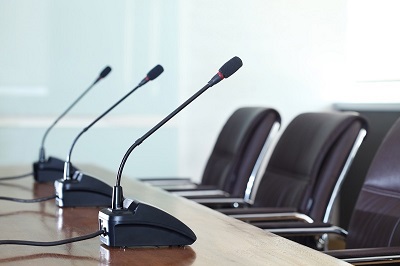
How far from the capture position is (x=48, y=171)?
401 centimetres

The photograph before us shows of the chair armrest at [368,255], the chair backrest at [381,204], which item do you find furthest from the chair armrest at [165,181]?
the chair armrest at [368,255]

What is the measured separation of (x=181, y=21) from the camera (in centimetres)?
630

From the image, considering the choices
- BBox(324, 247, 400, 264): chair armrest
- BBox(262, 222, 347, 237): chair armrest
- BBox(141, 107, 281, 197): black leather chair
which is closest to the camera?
BBox(324, 247, 400, 264): chair armrest

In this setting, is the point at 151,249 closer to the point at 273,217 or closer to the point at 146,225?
the point at 146,225

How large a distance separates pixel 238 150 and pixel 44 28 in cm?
213

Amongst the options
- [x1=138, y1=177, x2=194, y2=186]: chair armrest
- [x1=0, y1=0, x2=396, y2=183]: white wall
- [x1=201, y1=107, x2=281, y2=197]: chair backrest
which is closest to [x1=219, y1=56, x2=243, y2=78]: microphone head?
[x1=201, y1=107, x2=281, y2=197]: chair backrest

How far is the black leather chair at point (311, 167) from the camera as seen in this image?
11.9 ft

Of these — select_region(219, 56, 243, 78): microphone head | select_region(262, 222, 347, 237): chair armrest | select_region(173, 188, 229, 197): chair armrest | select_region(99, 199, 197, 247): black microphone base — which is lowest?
→ select_region(173, 188, 229, 197): chair armrest

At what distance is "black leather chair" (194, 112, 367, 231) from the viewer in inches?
143

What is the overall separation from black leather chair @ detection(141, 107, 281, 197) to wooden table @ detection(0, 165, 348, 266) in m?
1.07

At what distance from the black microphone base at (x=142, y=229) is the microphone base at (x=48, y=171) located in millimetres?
1713

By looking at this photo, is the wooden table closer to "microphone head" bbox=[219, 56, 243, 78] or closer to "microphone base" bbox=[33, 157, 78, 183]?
"microphone head" bbox=[219, 56, 243, 78]

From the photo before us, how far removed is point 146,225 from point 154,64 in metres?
3.99

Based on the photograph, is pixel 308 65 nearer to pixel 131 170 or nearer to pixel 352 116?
pixel 131 170
